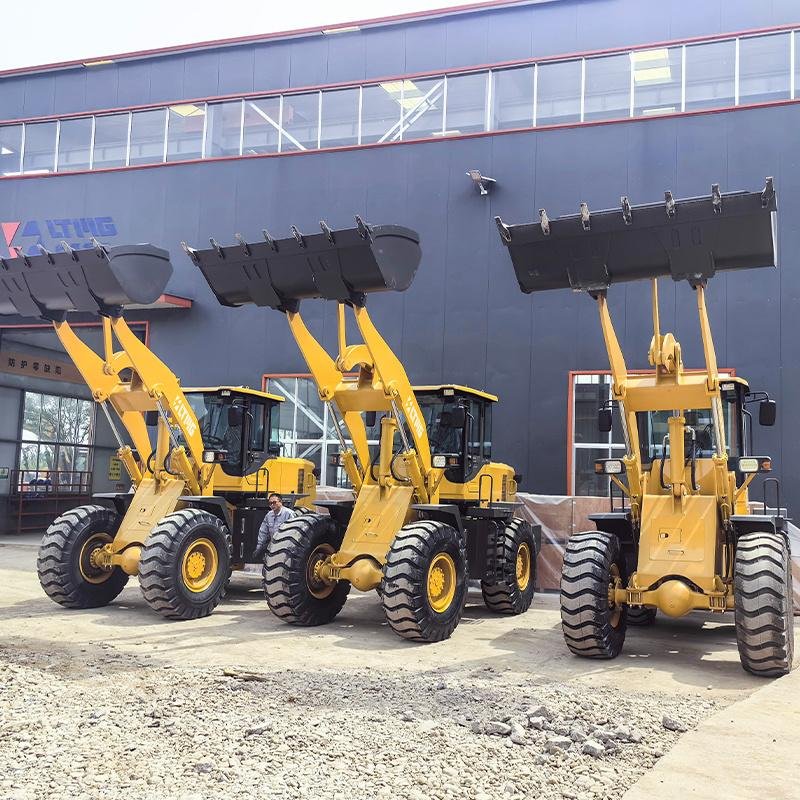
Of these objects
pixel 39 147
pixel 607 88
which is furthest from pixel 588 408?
pixel 39 147

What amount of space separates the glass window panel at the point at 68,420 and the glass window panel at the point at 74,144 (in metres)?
8.92

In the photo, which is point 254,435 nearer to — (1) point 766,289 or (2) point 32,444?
(1) point 766,289

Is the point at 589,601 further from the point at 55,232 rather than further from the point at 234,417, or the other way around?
the point at 55,232

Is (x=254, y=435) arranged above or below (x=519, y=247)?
below

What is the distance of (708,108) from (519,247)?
9838 millimetres

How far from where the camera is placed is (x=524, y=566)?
1176 cm

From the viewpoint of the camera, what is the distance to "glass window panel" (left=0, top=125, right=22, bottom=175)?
858 inches

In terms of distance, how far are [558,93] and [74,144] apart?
1172cm

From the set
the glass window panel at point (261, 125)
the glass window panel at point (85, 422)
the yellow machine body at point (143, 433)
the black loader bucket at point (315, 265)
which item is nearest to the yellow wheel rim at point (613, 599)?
the black loader bucket at point (315, 265)

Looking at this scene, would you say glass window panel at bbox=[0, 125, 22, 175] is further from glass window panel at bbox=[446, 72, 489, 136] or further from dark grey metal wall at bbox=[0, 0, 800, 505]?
glass window panel at bbox=[446, 72, 489, 136]

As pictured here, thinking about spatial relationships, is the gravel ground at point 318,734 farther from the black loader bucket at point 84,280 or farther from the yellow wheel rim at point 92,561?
the black loader bucket at point 84,280

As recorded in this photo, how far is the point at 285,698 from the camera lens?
20.9 ft

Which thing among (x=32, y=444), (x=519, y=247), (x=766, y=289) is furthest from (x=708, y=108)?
(x=32, y=444)

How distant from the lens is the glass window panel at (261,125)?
64.4 ft
